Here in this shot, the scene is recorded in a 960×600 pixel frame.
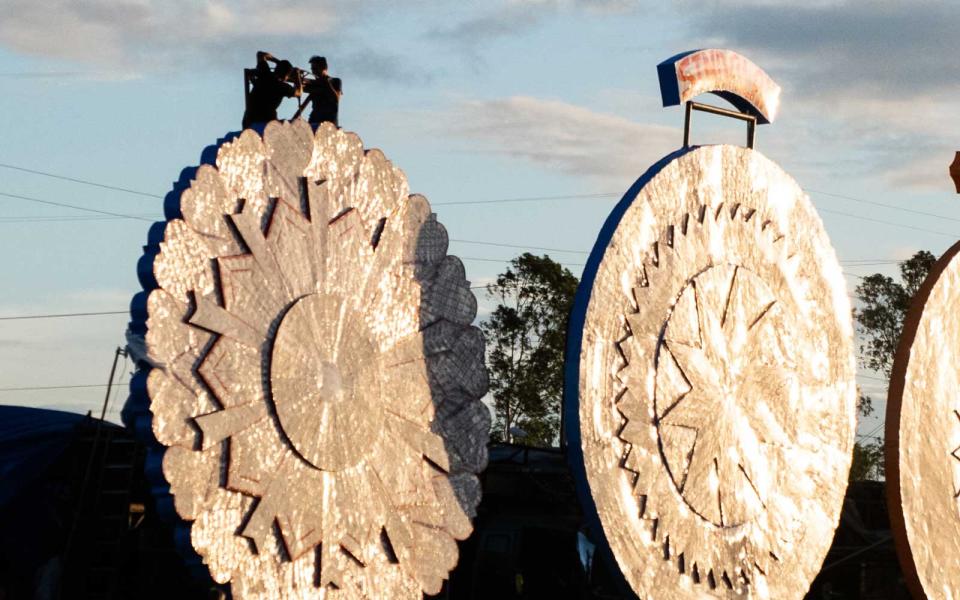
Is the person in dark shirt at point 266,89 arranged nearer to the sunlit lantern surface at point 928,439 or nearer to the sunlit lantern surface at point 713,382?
the sunlit lantern surface at point 713,382

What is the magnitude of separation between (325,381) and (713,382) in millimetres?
3591

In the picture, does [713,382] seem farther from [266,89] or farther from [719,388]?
[266,89]

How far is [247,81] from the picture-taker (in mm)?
9977

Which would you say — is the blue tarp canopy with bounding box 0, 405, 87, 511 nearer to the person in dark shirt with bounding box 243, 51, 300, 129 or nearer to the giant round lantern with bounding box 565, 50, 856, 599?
the person in dark shirt with bounding box 243, 51, 300, 129

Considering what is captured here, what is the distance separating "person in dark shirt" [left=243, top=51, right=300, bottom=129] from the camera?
9930mm

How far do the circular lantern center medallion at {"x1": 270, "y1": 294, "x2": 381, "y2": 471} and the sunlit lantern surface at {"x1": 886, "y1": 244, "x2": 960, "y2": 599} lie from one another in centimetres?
622

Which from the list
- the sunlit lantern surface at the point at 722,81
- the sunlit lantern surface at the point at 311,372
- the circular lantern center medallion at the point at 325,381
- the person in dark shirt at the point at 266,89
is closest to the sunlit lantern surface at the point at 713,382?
the sunlit lantern surface at the point at 722,81

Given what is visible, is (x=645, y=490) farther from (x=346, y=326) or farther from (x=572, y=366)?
(x=346, y=326)

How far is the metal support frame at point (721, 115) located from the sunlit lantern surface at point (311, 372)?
244 cm

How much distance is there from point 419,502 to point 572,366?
1.43 m

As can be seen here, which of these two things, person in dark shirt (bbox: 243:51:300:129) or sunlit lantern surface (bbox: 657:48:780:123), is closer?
person in dark shirt (bbox: 243:51:300:129)

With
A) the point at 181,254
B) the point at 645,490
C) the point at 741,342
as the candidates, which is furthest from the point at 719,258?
the point at 181,254

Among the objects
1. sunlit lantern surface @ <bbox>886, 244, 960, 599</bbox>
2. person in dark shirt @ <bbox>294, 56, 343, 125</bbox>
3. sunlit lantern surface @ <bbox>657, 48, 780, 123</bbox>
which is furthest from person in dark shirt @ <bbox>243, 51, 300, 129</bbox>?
sunlit lantern surface @ <bbox>886, 244, 960, 599</bbox>

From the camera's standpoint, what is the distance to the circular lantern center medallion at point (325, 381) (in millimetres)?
9234
